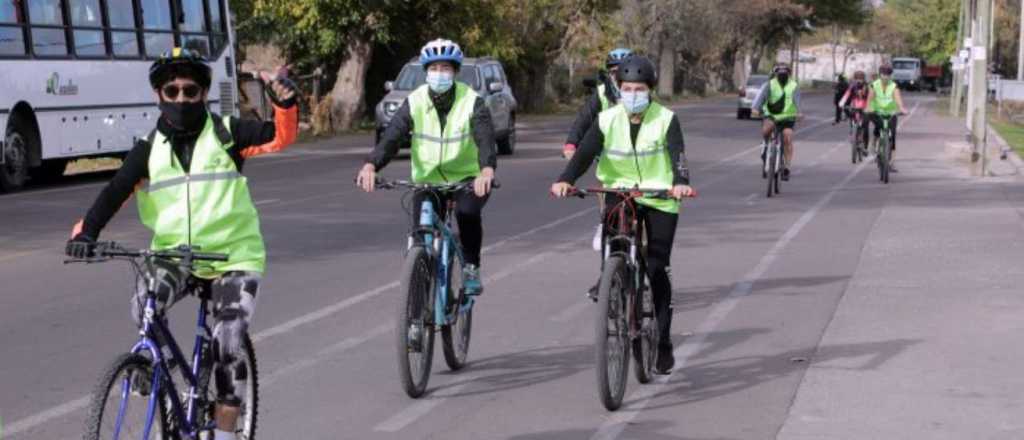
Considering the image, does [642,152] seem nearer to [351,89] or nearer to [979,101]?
[979,101]

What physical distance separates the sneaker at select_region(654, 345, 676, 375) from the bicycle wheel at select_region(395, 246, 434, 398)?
117cm

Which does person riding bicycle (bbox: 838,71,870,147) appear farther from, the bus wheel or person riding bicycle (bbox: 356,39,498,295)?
person riding bicycle (bbox: 356,39,498,295)

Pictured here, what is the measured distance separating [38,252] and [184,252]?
9046 millimetres

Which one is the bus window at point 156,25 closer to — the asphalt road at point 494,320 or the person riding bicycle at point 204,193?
the asphalt road at point 494,320

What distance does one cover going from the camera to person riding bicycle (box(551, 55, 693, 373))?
819 cm

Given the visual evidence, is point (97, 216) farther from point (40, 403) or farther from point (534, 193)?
point (534, 193)

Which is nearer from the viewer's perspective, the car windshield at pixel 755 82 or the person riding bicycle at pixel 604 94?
the person riding bicycle at pixel 604 94

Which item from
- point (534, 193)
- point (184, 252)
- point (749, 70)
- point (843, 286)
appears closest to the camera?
point (184, 252)

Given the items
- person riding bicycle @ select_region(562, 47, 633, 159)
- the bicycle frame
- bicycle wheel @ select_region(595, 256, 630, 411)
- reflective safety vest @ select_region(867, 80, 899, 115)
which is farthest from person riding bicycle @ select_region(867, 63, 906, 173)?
the bicycle frame

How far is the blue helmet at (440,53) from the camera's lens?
8438 mm

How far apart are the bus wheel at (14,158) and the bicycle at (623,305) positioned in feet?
46.5

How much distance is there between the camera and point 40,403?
7.74 m

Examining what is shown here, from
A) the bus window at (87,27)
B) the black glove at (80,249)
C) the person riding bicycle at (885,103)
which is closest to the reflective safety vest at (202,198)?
the black glove at (80,249)

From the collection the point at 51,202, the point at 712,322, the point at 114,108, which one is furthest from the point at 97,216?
the point at 114,108
